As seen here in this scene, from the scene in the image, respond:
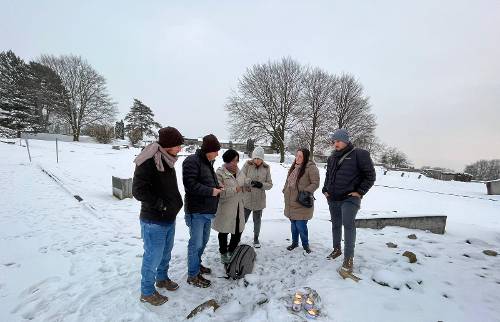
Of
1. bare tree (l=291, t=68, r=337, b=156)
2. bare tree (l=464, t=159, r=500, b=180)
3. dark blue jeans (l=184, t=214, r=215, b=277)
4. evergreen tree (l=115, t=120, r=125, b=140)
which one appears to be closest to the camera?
dark blue jeans (l=184, t=214, r=215, b=277)

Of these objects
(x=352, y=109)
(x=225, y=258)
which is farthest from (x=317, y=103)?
(x=225, y=258)

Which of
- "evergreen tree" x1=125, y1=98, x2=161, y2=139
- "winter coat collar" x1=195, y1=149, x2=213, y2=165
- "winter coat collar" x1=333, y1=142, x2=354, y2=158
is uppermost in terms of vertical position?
"evergreen tree" x1=125, y1=98, x2=161, y2=139

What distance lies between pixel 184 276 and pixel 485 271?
4248 millimetres

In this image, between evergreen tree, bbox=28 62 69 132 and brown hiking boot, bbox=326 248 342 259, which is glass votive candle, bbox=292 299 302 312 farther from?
evergreen tree, bbox=28 62 69 132

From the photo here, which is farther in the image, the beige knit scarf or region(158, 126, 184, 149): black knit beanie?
region(158, 126, 184, 149): black knit beanie

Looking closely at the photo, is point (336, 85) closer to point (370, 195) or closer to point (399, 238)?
point (370, 195)

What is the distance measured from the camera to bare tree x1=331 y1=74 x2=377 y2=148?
102 feet

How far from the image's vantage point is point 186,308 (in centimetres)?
303

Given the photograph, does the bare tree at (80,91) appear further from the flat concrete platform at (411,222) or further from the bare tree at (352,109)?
the flat concrete platform at (411,222)

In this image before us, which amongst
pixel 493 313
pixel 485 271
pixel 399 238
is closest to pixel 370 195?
pixel 399 238

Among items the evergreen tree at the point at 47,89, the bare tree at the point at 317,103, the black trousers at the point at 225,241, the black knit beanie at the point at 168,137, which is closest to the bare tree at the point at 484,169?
the bare tree at the point at 317,103

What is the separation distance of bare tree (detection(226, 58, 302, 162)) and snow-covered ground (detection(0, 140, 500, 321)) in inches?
988

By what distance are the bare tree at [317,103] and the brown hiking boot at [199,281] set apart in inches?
1126

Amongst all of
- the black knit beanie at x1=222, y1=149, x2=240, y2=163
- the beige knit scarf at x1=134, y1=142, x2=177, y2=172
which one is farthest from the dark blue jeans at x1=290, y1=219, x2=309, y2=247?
the beige knit scarf at x1=134, y1=142, x2=177, y2=172
